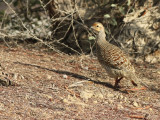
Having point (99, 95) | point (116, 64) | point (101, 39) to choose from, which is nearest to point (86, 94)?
point (99, 95)

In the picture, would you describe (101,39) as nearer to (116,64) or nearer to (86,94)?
(116,64)

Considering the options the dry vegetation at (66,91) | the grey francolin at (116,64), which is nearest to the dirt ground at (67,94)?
the dry vegetation at (66,91)

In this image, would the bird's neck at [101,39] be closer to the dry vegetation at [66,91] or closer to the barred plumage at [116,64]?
the barred plumage at [116,64]

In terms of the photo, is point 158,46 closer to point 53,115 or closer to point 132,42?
point 132,42

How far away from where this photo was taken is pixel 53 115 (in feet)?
14.4

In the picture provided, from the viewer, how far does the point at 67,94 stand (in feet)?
17.4

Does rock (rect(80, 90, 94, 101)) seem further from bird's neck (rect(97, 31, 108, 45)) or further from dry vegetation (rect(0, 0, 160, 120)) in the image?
bird's neck (rect(97, 31, 108, 45))

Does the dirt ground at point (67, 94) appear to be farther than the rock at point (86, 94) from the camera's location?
No

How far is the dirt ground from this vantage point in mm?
4523

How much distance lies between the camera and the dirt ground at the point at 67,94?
4.52m

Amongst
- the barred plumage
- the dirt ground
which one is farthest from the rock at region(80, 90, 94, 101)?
the barred plumage

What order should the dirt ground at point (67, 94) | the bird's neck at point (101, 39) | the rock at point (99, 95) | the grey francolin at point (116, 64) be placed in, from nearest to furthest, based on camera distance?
1. the dirt ground at point (67, 94)
2. the rock at point (99, 95)
3. the grey francolin at point (116, 64)
4. the bird's neck at point (101, 39)

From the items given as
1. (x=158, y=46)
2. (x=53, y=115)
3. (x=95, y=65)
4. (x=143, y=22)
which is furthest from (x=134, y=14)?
(x=53, y=115)

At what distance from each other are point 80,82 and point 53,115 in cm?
167
